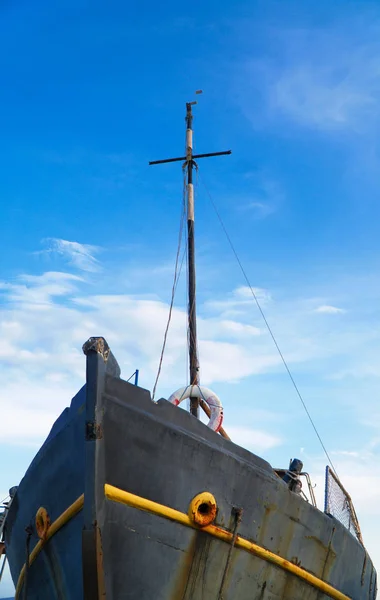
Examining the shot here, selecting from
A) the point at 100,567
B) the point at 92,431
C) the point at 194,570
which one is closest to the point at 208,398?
the point at 194,570

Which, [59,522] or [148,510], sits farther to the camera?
[59,522]

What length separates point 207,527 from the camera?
7625 millimetres

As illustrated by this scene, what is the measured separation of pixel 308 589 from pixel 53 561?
14.2ft

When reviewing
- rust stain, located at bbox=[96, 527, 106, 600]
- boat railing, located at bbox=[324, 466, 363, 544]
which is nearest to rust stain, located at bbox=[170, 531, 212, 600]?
rust stain, located at bbox=[96, 527, 106, 600]

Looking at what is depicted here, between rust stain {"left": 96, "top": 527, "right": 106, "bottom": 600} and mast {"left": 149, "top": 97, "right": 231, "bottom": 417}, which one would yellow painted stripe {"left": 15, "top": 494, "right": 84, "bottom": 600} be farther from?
mast {"left": 149, "top": 97, "right": 231, "bottom": 417}

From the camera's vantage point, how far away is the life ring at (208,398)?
35.9ft

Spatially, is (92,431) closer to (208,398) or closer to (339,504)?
(208,398)

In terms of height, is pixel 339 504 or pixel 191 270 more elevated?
pixel 191 270

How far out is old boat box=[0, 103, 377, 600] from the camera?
23.4 feet

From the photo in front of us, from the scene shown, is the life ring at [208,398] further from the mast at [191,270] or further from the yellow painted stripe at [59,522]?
the yellow painted stripe at [59,522]

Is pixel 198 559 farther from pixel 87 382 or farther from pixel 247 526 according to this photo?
pixel 87 382

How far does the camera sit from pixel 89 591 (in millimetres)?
7008

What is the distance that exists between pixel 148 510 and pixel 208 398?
4273 millimetres

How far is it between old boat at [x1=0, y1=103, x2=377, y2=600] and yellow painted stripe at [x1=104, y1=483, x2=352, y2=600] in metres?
0.02
